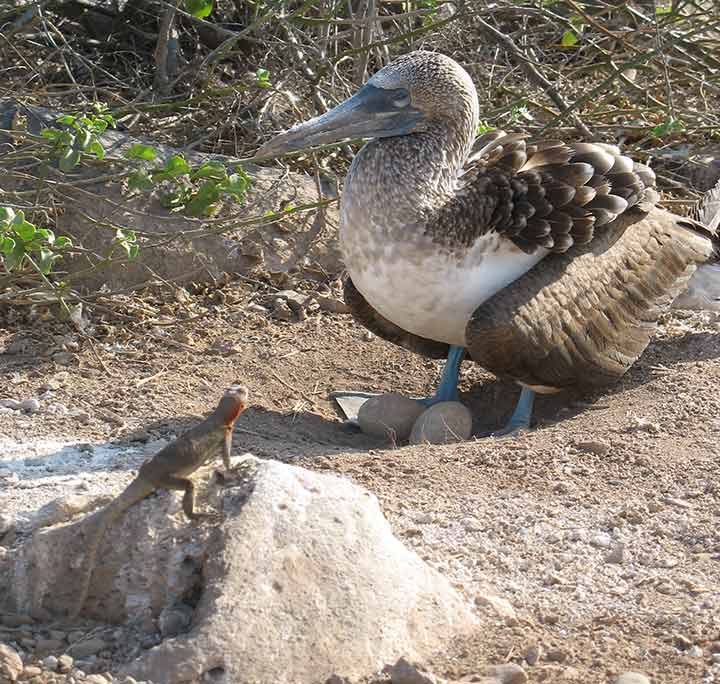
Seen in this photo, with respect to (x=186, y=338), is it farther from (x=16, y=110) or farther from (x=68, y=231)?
(x=16, y=110)

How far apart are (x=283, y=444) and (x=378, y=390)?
1260 mm

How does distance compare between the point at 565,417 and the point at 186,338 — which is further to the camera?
the point at 186,338

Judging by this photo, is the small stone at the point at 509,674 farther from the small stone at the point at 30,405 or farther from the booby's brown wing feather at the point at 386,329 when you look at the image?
the booby's brown wing feather at the point at 386,329

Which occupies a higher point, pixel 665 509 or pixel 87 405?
pixel 665 509

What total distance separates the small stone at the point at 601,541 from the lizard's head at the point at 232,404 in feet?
4.63

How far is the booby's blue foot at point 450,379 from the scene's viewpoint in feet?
21.9

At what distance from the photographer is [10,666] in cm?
379

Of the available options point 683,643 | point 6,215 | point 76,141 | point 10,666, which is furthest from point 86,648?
point 76,141

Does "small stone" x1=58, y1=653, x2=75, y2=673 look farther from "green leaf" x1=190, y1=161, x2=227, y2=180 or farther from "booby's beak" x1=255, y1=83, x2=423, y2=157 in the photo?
"booby's beak" x1=255, y1=83, x2=423, y2=157

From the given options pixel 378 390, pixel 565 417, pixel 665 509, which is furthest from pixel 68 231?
pixel 665 509

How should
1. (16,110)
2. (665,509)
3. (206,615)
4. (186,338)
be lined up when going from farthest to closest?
(16,110) < (186,338) < (665,509) < (206,615)

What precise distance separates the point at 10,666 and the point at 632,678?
1790 mm

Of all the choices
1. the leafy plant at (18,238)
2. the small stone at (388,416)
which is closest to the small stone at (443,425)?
the small stone at (388,416)

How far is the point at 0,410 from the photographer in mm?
5984
